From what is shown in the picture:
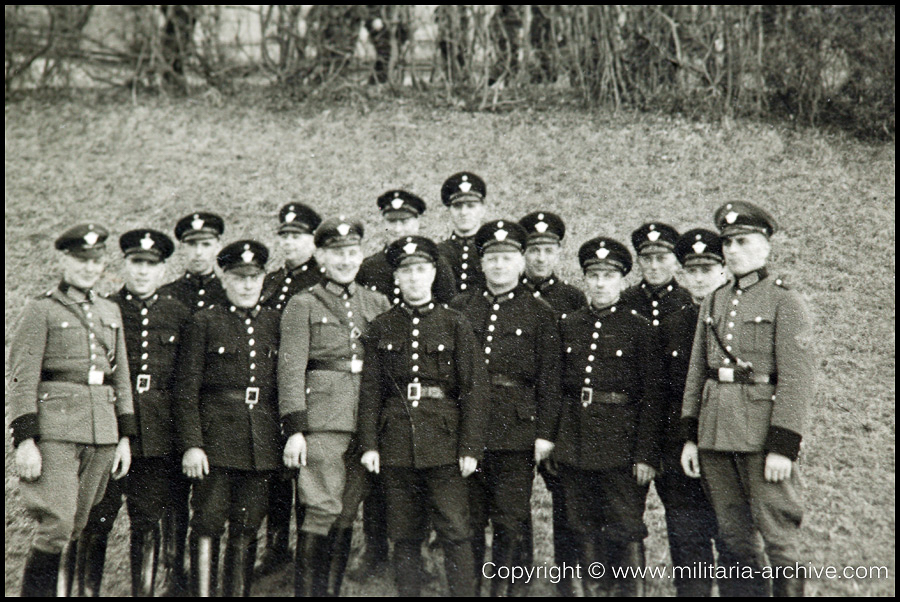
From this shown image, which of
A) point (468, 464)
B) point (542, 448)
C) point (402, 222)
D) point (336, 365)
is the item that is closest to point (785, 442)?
point (542, 448)

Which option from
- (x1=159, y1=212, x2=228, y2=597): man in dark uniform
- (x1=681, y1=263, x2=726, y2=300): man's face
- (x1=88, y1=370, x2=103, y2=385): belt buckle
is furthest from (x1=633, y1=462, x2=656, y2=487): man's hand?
(x1=88, y1=370, x2=103, y2=385): belt buckle

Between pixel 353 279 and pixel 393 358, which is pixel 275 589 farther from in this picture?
pixel 353 279

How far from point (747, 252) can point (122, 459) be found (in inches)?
112

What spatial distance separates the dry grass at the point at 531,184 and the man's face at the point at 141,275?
4.20 ft

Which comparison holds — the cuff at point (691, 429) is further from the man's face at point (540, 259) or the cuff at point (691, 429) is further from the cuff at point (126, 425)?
the cuff at point (126, 425)

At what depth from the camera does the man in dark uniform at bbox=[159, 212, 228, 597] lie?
3.57m

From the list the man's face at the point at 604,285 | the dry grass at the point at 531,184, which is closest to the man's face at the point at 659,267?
the man's face at the point at 604,285

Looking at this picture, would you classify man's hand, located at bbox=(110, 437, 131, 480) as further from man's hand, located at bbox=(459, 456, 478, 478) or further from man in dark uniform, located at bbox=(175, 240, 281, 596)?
man's hand, located at bbox=(459, 456, 478, 478)

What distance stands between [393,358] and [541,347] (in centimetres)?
65

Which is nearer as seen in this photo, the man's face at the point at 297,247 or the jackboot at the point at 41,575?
the jackboot at the point at 41,575

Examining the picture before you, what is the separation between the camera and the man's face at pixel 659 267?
3.67 metres

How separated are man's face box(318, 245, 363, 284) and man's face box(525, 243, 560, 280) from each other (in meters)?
0.85

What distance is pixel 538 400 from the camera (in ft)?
11.0

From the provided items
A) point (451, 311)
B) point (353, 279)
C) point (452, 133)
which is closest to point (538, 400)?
point (451, 311)
